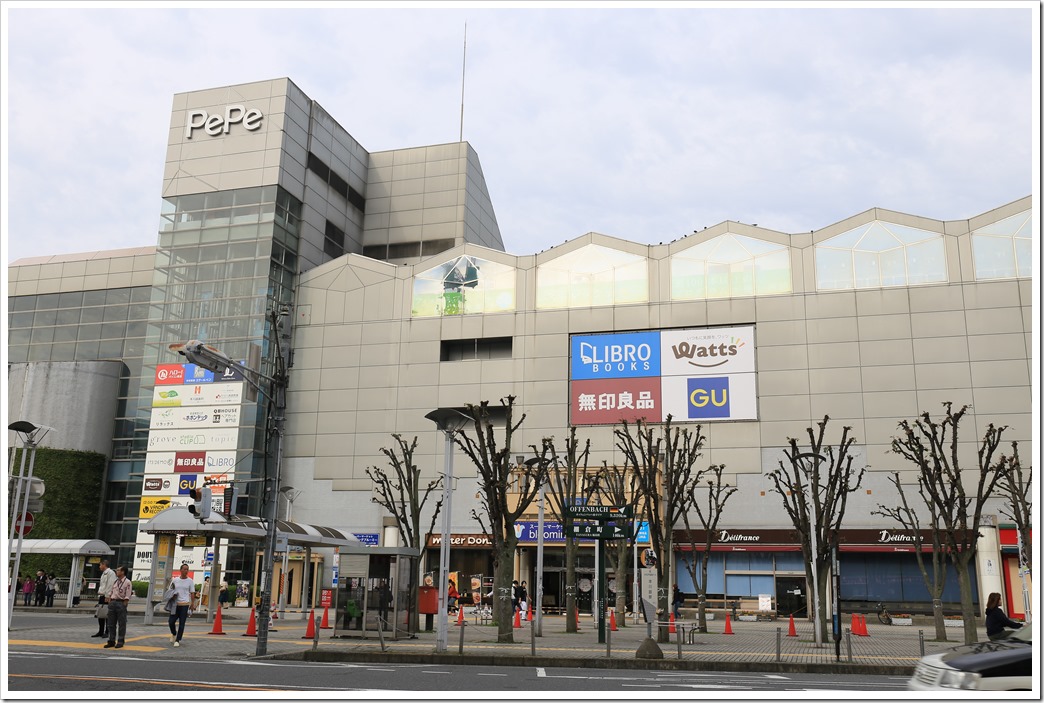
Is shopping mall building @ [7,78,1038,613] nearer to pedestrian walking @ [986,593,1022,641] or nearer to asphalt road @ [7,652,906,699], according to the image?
pedestrian walking @ [986,593,1022,641]

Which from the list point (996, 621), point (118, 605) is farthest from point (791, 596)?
point (118, 605)

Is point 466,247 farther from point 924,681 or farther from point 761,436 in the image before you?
point 924,681

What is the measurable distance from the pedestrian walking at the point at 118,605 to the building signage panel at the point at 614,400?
112ft

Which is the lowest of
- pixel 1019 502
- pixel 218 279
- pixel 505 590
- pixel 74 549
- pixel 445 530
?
pixel 505 590

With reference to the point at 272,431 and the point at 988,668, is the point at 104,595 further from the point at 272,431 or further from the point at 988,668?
the point at 988,668

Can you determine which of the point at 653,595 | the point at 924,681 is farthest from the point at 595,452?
the point at 924,681

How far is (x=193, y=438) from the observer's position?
2194 inches

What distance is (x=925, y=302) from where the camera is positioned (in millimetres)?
48875

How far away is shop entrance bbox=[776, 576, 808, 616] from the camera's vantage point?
46906 mm

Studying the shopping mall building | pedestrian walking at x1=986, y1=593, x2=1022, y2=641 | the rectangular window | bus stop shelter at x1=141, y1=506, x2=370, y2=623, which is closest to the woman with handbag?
bus stop shelter at x1=141, y1=506, x2=370, y2=623

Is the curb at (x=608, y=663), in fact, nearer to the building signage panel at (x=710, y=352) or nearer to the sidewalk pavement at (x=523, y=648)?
the sidewalk pavement at (x=523, y=648)

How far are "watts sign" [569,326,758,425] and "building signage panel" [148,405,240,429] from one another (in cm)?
2160

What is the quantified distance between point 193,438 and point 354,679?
1766 inches

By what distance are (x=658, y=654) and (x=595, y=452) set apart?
105 feet
